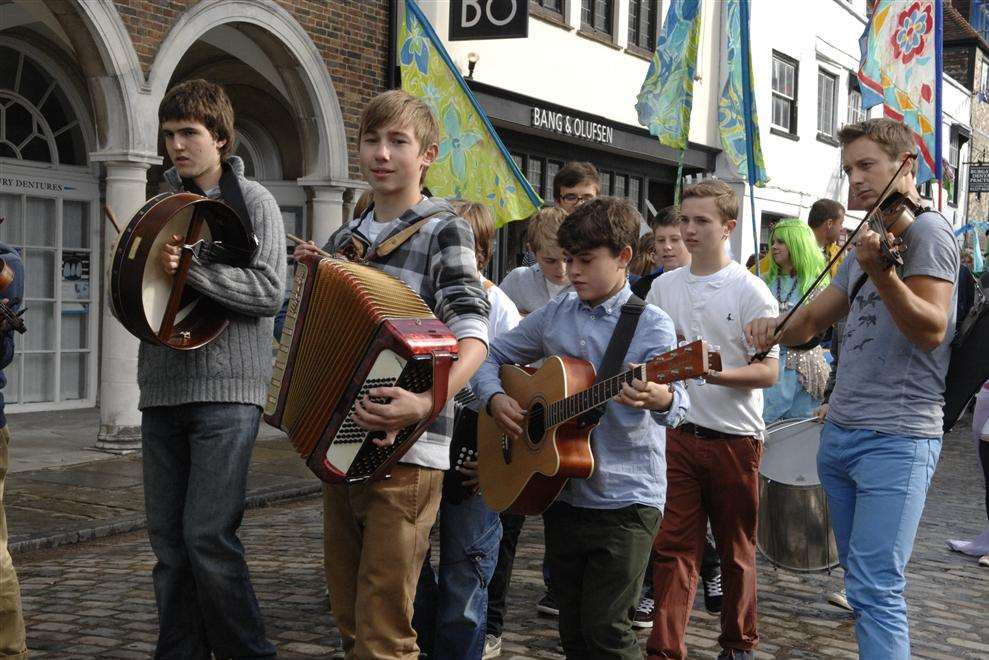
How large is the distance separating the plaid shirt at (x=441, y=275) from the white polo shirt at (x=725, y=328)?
1.48m

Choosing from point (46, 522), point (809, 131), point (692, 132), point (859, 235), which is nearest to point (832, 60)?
point (809, 131)

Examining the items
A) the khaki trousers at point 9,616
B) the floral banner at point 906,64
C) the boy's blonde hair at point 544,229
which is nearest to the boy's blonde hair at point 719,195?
the boy's blonde hair at point 544,229

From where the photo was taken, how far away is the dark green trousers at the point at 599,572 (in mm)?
3598

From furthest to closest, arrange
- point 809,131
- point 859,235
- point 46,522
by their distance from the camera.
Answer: point 809,131 → point 46,522 → point 859,235

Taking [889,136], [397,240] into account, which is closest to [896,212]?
[889,136]

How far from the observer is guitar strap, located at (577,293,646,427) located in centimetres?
356

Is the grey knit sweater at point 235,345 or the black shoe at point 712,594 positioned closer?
the grey knit sweater at point 235,345

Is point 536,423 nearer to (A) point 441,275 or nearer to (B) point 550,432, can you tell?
(B) point 550,432

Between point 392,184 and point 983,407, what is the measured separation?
18.0 ft

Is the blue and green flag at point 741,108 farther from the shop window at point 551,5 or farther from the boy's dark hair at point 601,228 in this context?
the boy's dark hair at point 601,228

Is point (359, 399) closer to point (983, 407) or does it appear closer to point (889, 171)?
point (889, 171)

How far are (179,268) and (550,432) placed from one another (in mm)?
1275

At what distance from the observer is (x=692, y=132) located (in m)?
19.8

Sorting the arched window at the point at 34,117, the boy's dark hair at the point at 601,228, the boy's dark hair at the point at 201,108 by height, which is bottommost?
the boy's dark hair at the point at 601,228
